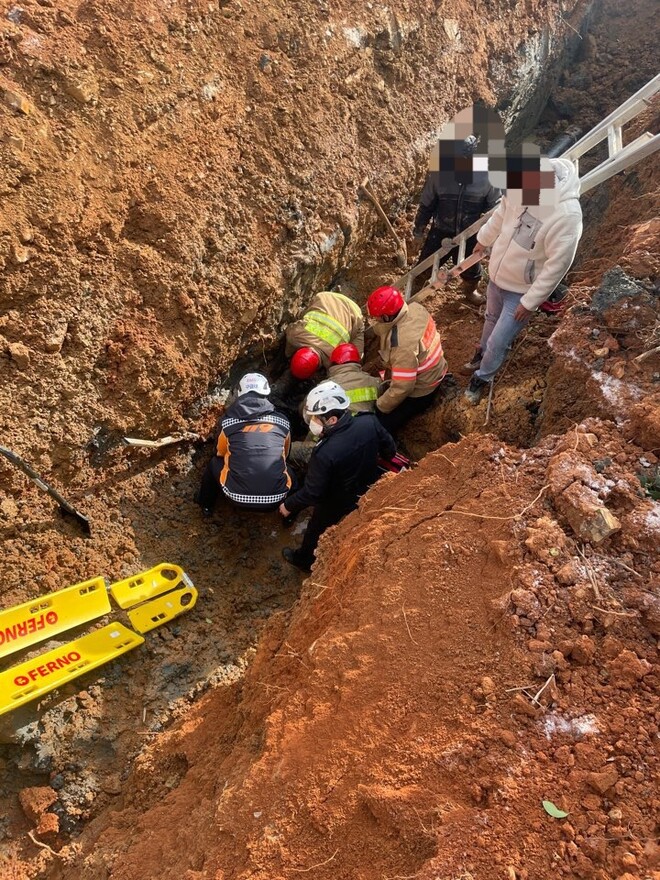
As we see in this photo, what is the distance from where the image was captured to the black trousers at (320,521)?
4.57 meters

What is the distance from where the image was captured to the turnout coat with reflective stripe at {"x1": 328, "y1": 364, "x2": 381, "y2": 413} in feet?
17.1

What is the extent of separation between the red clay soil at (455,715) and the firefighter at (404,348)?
1861 mm

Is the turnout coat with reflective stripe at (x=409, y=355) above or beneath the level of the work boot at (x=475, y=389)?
above

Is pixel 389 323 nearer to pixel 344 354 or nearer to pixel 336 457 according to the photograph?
pixel 344 354

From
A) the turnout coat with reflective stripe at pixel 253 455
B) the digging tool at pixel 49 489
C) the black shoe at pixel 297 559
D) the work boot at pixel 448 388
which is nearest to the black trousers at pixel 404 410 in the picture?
the work boot at pixel 448 388

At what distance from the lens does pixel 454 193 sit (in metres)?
5.65

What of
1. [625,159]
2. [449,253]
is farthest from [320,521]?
[625,159]

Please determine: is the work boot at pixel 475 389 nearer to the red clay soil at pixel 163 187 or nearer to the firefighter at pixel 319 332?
the firefighter at pixel 319 332

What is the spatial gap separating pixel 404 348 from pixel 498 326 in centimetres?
88

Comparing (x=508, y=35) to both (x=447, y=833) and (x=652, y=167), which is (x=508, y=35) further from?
(x=447, y=833)

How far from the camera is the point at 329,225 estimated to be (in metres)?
5.56

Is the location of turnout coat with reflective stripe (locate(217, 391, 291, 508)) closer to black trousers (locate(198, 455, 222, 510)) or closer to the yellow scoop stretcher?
black trousers (locate(198, 455, 222, 510))

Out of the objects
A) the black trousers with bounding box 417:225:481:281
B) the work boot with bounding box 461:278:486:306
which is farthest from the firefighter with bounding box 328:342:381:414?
the work boot with bounding box 461:278:486:306

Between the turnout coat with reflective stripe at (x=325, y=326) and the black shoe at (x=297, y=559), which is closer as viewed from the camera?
the black shoe at (x=297, y=559)
